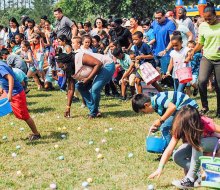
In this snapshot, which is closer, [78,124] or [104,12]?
[78,124]

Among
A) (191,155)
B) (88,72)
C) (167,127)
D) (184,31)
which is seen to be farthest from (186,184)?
(184,31)

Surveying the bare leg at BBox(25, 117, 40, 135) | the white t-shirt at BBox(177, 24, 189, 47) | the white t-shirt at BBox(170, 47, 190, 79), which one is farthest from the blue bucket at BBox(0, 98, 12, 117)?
the white t-shirt at BBox(177, 24, 189, 47)

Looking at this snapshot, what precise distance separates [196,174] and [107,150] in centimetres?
193

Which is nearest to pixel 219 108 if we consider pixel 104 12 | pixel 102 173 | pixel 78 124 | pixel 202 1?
pixel 78 124

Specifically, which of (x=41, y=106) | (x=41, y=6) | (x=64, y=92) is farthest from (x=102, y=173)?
(x=41, y=6)

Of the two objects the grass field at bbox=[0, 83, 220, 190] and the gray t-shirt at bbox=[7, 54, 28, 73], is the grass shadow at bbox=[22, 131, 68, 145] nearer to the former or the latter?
the grass field at bbox=[0, 83, 220, 190]

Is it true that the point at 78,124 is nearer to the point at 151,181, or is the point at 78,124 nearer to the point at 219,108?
the point at 219,108

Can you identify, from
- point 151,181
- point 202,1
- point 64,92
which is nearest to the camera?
point 151,181

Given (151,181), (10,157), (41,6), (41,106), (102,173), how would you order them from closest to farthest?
(151,181)
(102,173)
(10,157)
(41,106)
(41,6)

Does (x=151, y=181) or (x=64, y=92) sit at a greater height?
(x=151, y=181)

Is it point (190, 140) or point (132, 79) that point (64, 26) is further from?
point (190, 140)

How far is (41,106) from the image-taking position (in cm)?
1009

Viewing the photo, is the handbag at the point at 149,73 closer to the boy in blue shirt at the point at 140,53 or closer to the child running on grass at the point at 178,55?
the child running on grass at the point at 178,55

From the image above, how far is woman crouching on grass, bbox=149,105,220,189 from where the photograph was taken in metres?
4.46
